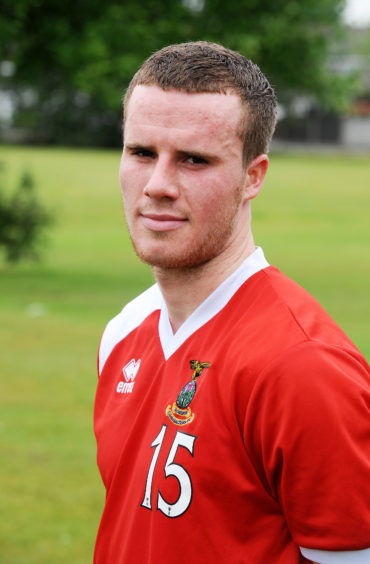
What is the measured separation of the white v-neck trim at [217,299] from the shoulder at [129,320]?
330 mm

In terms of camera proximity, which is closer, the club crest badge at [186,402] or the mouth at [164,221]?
the club crest badge at [186,402]

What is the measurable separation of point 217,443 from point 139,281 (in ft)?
60.6

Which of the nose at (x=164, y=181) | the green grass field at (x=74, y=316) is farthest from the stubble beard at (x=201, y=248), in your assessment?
the green grass field at (x=74, y=316)

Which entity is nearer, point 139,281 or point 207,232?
point 207,232

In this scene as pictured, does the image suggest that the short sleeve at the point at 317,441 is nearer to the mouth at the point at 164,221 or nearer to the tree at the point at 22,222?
the mouth at the point at 164,221

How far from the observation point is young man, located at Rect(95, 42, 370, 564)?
2.36 meters

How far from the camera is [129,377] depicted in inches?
119

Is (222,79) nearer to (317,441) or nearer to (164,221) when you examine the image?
(164,221)

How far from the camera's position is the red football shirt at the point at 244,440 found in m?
2.35

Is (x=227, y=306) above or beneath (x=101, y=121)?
above

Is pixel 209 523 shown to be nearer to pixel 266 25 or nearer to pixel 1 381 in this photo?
pixel 1 381

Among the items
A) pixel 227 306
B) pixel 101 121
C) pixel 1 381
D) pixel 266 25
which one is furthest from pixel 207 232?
pixel 101 121

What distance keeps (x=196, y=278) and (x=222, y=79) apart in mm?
523

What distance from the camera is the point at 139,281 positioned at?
2092 centimetres
